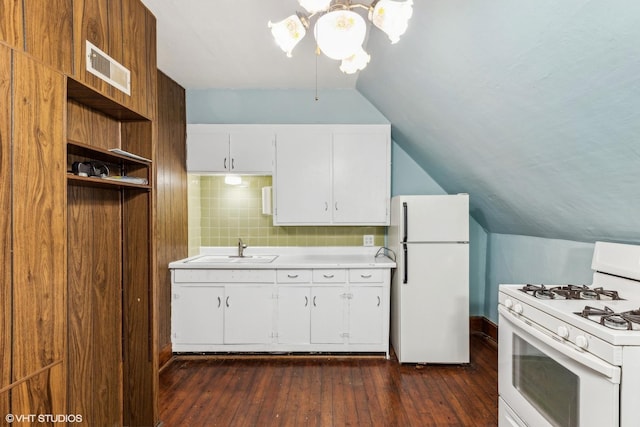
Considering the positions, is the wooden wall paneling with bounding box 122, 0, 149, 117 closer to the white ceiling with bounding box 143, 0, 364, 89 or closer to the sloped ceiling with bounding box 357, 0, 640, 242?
the white ceiling with bounding box 143, 0, 364, 89

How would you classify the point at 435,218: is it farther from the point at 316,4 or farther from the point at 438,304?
the point at 316,4

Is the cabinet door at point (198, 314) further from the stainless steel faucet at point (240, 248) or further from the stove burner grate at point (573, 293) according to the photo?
the stove burner grate at point (573, 293)

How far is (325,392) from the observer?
253cm

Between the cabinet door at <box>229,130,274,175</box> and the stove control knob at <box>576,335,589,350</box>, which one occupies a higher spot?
the cabinet door at <box>229,130,274,175</box>

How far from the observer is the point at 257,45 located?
8.50 feet

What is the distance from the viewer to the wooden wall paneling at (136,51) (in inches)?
71.7

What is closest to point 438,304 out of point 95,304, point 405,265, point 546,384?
point 405,265

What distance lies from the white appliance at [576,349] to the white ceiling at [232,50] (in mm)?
2261

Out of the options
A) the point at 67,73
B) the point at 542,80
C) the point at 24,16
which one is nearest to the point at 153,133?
the point at 67,73

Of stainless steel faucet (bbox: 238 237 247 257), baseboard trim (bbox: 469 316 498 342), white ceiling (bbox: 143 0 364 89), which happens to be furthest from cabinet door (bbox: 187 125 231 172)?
baseboard trim (bbox: 469 316 498 342)

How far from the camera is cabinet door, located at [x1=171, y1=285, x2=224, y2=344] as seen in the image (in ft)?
10.2

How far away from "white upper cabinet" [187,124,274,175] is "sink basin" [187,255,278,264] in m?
0.93

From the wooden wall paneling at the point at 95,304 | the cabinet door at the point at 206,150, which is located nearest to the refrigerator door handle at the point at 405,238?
the cabinet door at the point at 206,150

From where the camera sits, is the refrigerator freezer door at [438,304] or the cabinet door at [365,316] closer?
the refrigerator freezer door at [438,304]
